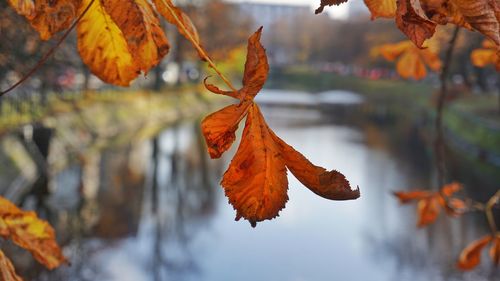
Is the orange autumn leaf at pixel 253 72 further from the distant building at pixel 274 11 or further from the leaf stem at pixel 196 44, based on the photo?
the distant building at pixel 274 11

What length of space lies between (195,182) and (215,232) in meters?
3.32

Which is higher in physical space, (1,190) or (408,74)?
(408,74)

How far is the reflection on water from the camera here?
284 inches

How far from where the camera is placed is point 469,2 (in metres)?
0.58

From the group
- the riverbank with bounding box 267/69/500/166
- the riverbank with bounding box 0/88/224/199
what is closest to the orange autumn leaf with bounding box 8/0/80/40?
the riverbank with bounding box 0/88/224/199

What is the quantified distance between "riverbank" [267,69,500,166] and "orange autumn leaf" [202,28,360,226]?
1385cm

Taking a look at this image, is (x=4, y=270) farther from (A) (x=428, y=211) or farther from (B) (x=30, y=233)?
(A) (x=428, y=211)

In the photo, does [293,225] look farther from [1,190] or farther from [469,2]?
[469,2]

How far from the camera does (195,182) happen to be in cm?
1203

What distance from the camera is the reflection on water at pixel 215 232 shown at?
23.7 feet

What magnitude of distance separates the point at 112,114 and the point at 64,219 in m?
9.50

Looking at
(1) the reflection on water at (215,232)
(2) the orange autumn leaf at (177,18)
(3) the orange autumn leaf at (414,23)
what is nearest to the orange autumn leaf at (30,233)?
(2) the orange autumn leaf at (177,18)

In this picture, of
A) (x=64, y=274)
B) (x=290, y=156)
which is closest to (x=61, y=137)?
(x=64, y=274)

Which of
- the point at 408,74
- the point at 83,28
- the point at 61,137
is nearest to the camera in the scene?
the point at 83,28
